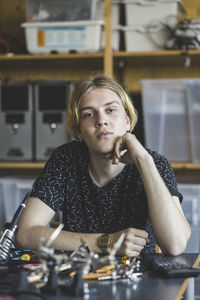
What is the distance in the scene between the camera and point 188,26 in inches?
109

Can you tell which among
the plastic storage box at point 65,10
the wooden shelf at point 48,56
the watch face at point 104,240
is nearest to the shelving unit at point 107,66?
the wooden shelf at point 48,56

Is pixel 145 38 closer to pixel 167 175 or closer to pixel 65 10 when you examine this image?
pixel 65 10

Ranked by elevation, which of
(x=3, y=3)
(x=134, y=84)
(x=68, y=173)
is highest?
(x=3, y=3)

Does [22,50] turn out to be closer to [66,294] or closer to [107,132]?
[107,132]

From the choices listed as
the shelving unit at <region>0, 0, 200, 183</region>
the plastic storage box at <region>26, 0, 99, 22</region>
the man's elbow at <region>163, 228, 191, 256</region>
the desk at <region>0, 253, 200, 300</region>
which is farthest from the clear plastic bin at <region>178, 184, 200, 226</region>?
the desk at <region>0, 253, 200, 300</region>

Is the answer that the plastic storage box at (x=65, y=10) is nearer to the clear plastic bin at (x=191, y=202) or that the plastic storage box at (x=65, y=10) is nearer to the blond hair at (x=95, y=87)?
A: the clear plastic bin at (x=191, y=202)

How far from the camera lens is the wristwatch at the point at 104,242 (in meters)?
1.38

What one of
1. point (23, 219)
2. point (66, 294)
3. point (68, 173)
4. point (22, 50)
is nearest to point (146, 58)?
point (22, 50)

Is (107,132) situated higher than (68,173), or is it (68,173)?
(107,132)

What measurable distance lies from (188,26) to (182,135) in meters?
0.61

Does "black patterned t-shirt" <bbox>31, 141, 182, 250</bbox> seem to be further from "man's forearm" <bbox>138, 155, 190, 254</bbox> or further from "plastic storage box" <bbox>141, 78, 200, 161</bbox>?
"plastic storage box" <bbox>141, 78, 200, 161</bbox>

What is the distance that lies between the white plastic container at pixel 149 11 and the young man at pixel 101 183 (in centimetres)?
Result: 122

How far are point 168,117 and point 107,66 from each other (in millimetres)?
450

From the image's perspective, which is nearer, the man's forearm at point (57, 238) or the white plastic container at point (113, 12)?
the man's forearm at point (57, 238)
